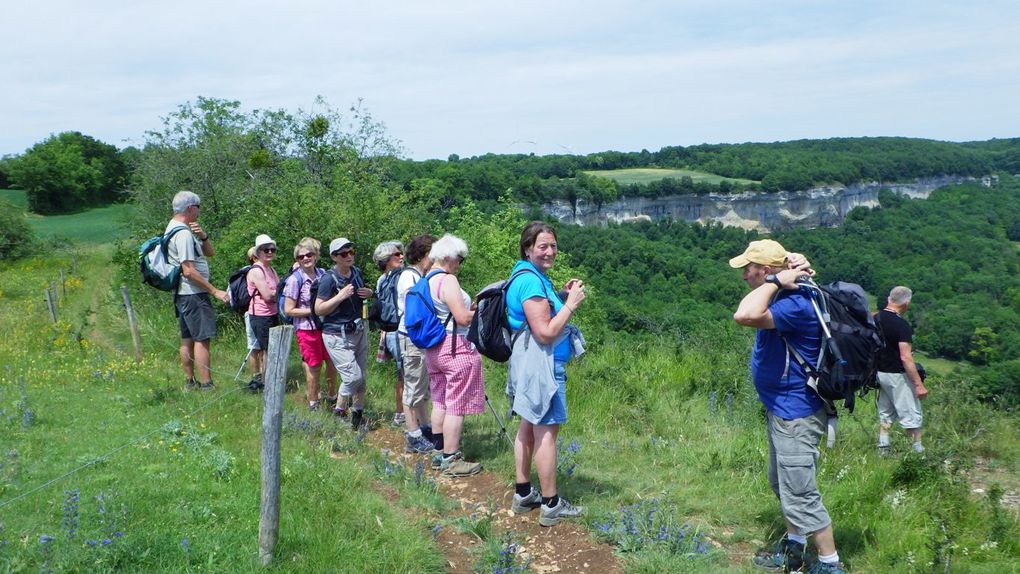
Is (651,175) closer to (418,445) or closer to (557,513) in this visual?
(418,445)

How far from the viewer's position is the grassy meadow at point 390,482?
365cm

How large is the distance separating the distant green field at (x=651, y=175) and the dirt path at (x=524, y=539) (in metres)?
75.5

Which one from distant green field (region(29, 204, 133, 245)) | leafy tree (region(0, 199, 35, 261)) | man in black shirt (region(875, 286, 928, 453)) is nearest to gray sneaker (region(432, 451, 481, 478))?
man in black shirt (region(875, 286, 928, 453))

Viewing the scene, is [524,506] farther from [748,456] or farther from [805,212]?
[805,212]

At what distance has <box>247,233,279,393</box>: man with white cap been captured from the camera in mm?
7082

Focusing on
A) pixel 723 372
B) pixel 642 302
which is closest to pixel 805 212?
pixel 642 302

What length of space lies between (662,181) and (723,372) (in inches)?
3169

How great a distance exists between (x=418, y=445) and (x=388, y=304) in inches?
46.9

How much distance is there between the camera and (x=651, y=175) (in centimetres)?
8812

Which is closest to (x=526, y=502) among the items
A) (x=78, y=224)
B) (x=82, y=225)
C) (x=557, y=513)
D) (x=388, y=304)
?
(x=557, y=513)

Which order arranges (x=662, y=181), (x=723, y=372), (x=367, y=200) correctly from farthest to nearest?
(x=662, y=181) < (x=367, y=200) < (x=723, y=372)

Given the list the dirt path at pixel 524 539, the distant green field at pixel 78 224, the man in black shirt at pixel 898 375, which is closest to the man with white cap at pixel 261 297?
the dirt path at pixel 524 539

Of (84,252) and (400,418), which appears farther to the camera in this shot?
(84,252)

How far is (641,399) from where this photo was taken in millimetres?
7859
